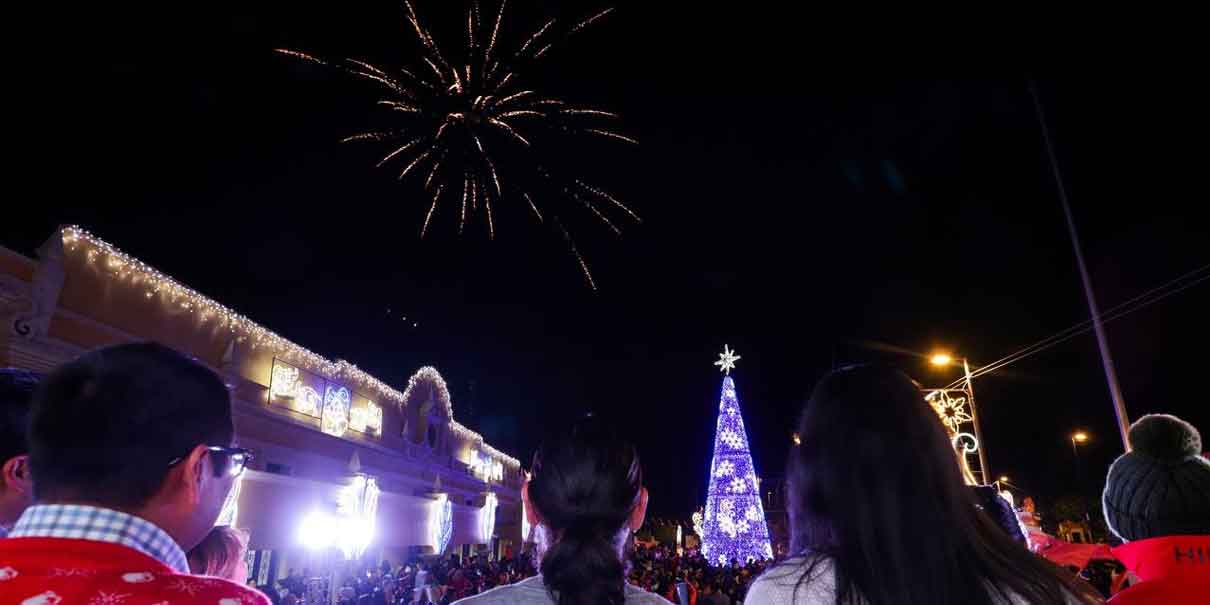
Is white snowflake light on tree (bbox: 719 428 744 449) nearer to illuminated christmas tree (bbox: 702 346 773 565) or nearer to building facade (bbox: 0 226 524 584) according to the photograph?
illuminated christmas tree (bbox: 702 346 773 565)

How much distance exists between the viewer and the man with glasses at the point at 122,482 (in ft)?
4.70

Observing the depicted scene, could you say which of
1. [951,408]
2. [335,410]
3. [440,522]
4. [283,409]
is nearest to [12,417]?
[283,409]

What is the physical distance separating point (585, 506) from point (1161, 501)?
230cm

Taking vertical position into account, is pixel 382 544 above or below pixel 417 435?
below

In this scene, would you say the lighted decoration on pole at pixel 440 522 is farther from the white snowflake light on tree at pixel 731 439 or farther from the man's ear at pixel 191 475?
the man's ear at pixel 191 475

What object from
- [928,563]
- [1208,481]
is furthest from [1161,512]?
[928,563]

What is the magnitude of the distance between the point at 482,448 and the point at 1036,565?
40.1m

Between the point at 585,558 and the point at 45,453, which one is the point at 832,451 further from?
the point at 45,453

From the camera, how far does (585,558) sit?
206 centimetres

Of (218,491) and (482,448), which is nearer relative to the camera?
(218,491)

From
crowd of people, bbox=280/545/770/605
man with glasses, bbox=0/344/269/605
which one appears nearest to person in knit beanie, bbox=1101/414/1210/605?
man with glasses, bbox=0/344/269/605

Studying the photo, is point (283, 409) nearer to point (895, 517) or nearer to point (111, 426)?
point (111, 426)

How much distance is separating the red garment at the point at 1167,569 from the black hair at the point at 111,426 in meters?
2.93

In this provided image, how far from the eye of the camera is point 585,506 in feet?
7.04
